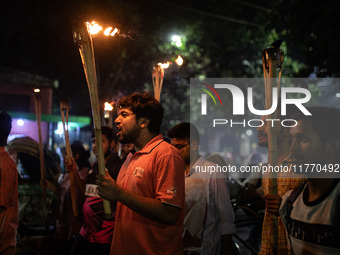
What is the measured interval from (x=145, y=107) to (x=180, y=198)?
2.84 feet

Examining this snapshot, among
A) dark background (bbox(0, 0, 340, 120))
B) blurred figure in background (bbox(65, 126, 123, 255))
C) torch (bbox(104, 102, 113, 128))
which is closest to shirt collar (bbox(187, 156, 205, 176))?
blurred figure in background (bbox(65, 126, 123, 255))

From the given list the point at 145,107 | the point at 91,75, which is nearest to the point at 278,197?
the point at 145,107

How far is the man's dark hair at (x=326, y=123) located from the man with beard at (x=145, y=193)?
41.5 inches

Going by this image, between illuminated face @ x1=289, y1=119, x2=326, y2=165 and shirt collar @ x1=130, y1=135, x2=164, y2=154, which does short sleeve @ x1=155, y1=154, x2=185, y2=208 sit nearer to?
shirt collar @ x1=130, y1=135, x2=164, y2=154

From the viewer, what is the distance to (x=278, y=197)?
293 centimetres

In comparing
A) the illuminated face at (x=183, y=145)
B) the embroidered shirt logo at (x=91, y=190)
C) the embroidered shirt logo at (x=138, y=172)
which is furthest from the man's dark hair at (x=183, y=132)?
the embroidered shirt logo at (x=138, y=172)

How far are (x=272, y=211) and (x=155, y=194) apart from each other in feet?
3.12

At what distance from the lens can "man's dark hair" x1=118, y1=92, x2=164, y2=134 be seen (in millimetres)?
3139

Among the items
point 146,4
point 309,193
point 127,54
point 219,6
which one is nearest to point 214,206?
point 309,193

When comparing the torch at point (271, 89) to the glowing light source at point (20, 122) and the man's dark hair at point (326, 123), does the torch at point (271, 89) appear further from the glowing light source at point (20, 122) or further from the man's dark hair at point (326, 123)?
the glowing light source at point (20, 122)

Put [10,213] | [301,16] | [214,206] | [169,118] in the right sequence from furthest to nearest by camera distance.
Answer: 1. [169,118]
2. [301,16]
3. [214,206]
4. [10,213]

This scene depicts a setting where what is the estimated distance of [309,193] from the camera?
2559 millimetres

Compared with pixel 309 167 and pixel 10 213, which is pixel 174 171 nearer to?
pixel 309 167

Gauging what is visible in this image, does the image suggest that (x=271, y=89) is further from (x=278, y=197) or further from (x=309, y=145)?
(x=278, y=197)
